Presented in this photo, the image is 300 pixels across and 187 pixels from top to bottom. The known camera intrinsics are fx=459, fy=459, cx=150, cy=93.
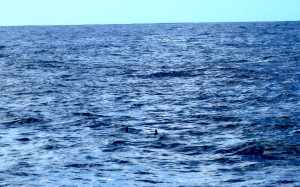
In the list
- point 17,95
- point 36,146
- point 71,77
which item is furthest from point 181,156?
point 71,77

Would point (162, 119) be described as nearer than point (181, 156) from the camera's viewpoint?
No

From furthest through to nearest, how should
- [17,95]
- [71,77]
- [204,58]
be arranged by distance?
[204,58] < [71,77] < [17,95]

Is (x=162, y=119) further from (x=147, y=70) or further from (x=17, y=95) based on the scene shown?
(x=147, y=70)

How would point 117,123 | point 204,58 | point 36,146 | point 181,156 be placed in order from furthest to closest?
point 204,58 → point 117,123 → point 36,146 → point 181,156

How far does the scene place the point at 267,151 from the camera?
17.1m

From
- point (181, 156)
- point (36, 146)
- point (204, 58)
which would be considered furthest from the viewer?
point (204, 58)

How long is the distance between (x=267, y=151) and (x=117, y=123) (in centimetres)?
802

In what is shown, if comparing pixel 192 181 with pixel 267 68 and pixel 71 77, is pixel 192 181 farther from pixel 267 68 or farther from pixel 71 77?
pixel 267 68

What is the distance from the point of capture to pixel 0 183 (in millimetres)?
13469

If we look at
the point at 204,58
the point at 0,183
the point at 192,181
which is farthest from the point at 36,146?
the point at 204,58

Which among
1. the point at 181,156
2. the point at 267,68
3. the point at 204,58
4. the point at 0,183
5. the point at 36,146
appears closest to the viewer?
the point at 0,183

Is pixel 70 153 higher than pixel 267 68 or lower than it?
lower

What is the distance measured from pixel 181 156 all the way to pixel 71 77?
27.6 m

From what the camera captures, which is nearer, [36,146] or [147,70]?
[36,146]
